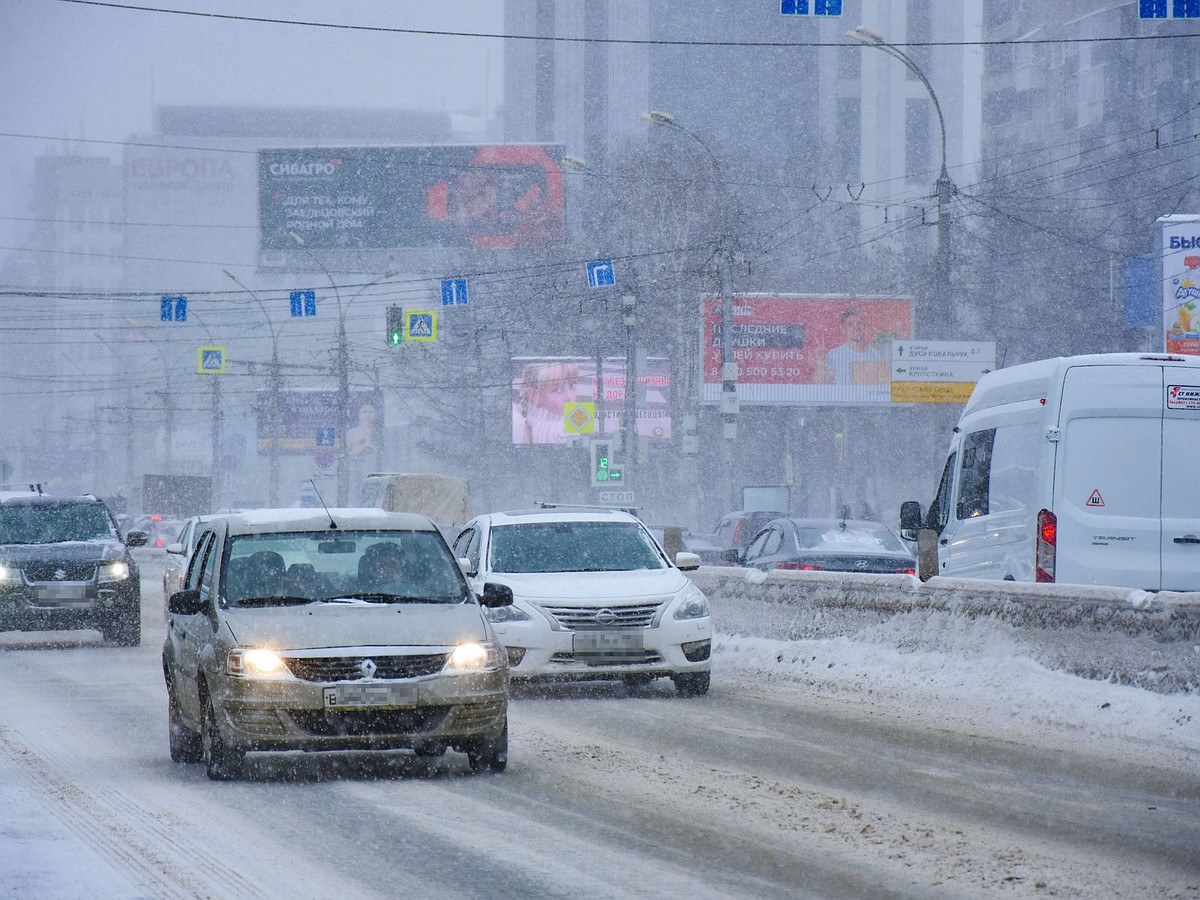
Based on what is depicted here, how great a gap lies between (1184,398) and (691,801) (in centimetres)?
714

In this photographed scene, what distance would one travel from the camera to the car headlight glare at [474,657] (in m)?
9.55

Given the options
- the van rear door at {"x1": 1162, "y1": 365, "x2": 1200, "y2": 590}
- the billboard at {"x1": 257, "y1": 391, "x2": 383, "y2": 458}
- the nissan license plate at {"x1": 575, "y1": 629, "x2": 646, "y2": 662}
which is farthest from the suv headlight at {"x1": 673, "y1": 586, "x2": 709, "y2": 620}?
the billboard at {"x1": 257, "y1": 391, "x2": 383, "y2": 458}

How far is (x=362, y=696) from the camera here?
30.7 feet

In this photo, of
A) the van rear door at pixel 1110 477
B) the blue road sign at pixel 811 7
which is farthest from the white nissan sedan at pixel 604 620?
the blue road sign at pixel 811 7

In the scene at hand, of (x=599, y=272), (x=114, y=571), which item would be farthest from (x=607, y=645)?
(x=599, y=272)

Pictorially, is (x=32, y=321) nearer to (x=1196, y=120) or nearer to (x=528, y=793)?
(x=1196, y=120)

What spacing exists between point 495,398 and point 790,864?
6850cm

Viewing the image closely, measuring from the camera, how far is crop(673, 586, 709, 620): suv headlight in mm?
14367

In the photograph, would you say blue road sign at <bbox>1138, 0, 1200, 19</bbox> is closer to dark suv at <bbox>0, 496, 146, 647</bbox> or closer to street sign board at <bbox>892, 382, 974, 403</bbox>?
dark suv at <bbox>0, 496, 146, 647</bbox>

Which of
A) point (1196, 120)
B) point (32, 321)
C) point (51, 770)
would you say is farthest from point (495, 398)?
point (32, 321)

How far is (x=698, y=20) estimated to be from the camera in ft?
465

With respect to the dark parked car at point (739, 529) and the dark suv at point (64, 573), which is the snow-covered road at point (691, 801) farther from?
the dark parked car at point (739, 529)

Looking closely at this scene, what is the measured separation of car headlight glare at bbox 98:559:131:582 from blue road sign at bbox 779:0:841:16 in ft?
33.7

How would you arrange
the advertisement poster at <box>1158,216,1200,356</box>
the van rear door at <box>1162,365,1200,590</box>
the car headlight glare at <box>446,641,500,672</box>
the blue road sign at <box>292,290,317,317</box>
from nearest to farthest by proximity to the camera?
the car headlight glare at <box>446,641,500,672</box> < the van rear door at <box>1162,365,1200,590</box> < the advertisement poster at <box>1158,216,1200,356</box> < the blue road sign at <box>292,290,317,317</box>
